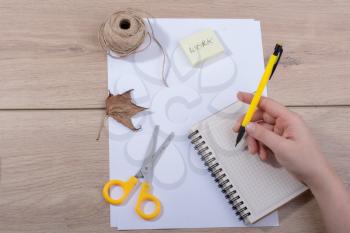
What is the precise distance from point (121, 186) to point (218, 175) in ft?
0.56

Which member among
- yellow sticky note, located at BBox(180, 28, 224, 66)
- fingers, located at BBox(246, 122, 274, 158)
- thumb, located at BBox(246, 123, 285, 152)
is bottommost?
fingers, located at BBox(246, 122, 274, 158)

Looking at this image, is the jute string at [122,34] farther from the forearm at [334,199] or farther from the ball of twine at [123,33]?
the forearm at [334,199]

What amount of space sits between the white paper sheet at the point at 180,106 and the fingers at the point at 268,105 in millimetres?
53

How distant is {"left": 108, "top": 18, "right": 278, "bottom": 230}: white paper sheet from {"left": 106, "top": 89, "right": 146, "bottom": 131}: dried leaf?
1 cm

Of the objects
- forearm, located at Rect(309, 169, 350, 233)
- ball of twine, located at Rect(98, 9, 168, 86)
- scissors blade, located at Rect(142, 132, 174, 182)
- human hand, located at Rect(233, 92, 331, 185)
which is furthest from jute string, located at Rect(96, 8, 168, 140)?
forearm, located at Rect(309, 169, 350, 233)

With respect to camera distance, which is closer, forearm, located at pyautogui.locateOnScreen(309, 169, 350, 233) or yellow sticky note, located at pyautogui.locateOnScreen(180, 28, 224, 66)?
forearm, located at pyautogui.locateOnScreen(309, 169, 350, 233)

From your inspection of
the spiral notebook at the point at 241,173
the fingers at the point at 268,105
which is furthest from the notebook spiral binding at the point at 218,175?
the fingers at the point at 268,105

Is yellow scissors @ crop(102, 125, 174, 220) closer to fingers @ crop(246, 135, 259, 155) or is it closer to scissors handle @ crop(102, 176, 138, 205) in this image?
scissors handle @ crop(102, 176, 138, 205)

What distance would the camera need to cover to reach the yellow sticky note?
80 centimetres

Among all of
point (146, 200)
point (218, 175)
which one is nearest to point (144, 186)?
point (146, 200)

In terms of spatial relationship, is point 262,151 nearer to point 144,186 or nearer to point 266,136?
point 266,136

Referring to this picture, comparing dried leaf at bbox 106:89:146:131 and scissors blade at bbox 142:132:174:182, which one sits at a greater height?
dried leaf at bbox 106:89:146:131

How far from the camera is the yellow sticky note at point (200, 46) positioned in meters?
0.80

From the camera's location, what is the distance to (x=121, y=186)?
2.41ft
